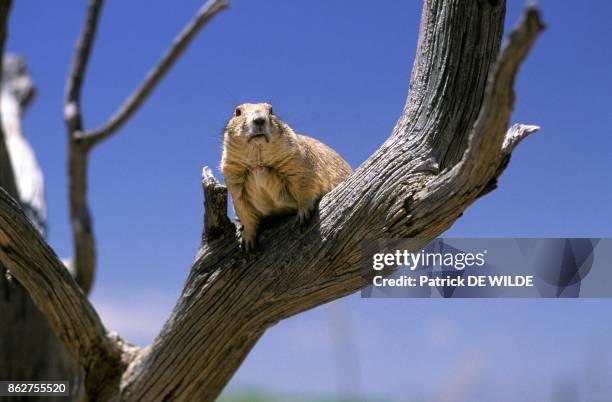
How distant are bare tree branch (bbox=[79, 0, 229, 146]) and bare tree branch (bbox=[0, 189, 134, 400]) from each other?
329 centimetres

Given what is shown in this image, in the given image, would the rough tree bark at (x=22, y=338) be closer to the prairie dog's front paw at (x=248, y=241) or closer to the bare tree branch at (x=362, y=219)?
the bare tree branch at (x=362, y=219)

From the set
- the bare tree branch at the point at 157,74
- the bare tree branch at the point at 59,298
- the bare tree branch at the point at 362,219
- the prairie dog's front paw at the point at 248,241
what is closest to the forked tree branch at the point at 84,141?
the bare tree branch at the point at 157,74

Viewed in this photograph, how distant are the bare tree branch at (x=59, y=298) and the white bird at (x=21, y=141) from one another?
117 inches

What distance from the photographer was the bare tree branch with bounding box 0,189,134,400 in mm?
4449

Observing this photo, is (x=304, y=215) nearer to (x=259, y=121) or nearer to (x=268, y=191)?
(x=268, y=191)

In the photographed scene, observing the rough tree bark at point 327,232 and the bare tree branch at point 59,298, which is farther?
the bare tree branch at point 59,298

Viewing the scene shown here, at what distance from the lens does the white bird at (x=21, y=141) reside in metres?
8.34

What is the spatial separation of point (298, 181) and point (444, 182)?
3.36ft

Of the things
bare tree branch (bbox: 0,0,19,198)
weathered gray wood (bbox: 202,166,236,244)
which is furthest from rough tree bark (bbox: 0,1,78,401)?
weathered gray wood (bbox: 202,166,236,244)

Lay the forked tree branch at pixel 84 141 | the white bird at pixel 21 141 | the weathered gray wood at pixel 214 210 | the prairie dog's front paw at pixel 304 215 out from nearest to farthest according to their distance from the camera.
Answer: the prairie dog's front paw at pixel 304 215, the weathered gray wood at pixel 214 210, the forked tree branch at pixel 84 141, the white bird at pixel 21 141

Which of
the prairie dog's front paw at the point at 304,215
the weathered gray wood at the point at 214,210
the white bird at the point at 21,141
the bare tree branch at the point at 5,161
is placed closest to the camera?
the prairie dog's front paw at the point at 304,215

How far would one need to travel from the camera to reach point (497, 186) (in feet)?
11.5

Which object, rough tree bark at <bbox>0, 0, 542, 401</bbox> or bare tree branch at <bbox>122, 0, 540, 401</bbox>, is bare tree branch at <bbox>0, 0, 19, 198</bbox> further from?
bare tree branch at <bbox>122, 0, 540, 401</bbox>

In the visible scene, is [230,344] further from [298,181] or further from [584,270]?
[584,270]
